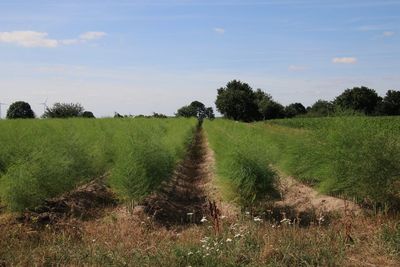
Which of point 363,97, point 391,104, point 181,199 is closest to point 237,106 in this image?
point 363,97

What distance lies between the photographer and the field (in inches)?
262

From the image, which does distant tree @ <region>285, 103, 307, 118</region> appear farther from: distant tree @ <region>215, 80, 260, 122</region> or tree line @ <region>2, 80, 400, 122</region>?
distant tree @ <region>215, 80, 260, 122</region>

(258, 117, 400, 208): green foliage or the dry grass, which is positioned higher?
(258, 117, 400, 208): green foliage

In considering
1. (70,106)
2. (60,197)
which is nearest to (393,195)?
(60,197)

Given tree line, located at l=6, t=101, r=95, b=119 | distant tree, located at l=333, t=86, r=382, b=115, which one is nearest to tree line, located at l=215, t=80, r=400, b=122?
distant tree, located at l=333, t=86, r=382, b=115

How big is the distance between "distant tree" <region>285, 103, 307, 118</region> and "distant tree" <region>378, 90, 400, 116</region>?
2038 cm

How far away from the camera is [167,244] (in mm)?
7133

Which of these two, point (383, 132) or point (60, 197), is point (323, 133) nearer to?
point (383, 132)

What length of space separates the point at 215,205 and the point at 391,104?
8127 cm

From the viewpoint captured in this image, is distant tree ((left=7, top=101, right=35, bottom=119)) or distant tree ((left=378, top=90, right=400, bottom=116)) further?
distant tree ((left=378, top=90, right=400, bottom=116))

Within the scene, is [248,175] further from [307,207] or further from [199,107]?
[199,107]

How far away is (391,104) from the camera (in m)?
81.8

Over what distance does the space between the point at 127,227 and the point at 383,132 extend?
603 centimetres

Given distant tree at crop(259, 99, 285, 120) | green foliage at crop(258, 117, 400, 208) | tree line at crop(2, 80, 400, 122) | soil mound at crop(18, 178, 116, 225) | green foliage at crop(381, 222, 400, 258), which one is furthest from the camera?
distant tree at crop(259, 99, 285, 120)
